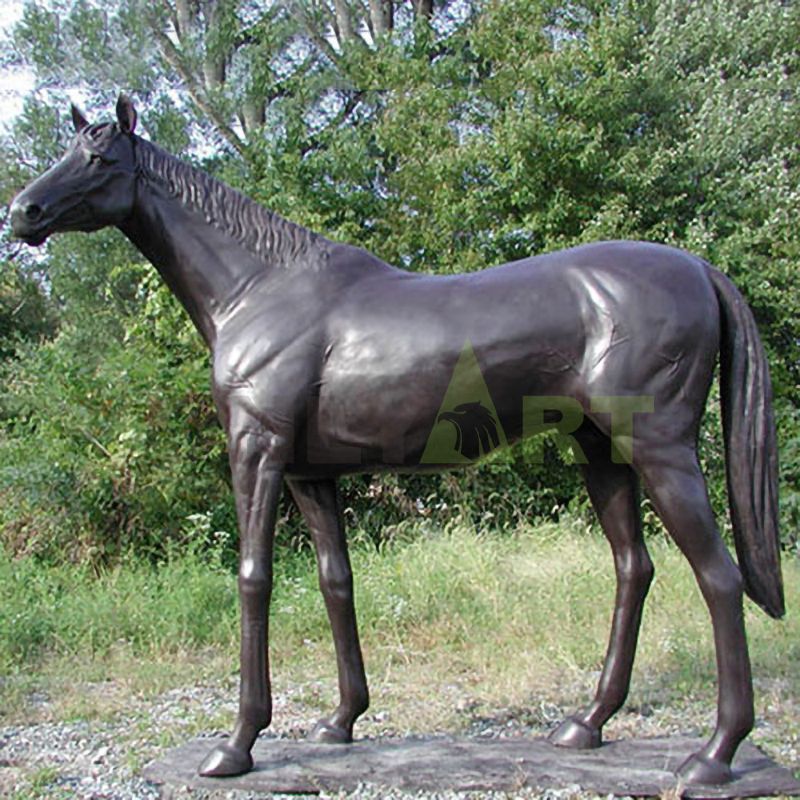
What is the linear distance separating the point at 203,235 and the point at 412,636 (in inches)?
121

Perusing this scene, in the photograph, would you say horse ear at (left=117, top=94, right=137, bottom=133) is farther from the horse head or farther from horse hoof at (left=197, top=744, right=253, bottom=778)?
horse hoof at (left=197, top=744, right=253, bottom=778)

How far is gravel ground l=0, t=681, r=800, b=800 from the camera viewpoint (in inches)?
123

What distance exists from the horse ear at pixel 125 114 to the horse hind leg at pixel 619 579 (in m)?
2.10

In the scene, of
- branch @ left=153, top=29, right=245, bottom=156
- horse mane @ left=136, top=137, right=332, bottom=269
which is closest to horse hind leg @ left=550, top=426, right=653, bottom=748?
horse mane @ left=136, top=137, right=332, bottom=269

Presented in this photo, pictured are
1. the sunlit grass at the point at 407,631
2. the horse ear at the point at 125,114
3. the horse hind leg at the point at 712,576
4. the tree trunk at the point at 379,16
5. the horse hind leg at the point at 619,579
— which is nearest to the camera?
the horse hind leg at the point at 712,576

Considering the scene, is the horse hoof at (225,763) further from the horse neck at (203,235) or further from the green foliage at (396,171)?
the green foliage at (396,171)

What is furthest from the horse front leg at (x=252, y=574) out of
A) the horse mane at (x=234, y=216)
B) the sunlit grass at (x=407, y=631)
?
the sunlit grass at (x=407, y=631)

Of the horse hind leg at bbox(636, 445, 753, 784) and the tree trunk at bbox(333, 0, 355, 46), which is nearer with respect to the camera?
the horse hind leg at bbox(636, 445, 753, 784)

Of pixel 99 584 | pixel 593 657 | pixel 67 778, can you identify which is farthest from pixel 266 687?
pixel 99 584

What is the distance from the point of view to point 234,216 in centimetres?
335

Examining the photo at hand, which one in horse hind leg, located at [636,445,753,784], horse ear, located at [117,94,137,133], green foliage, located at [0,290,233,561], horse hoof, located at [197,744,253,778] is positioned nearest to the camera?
horse hind leg, located at [636,445,753,784]

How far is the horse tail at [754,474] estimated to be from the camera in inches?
117

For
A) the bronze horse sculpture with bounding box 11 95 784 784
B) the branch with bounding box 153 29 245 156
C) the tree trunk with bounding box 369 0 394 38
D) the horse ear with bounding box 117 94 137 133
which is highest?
the tree trunk with bounding box 369 0 394 38

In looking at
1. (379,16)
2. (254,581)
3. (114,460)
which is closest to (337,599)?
(254,581)
